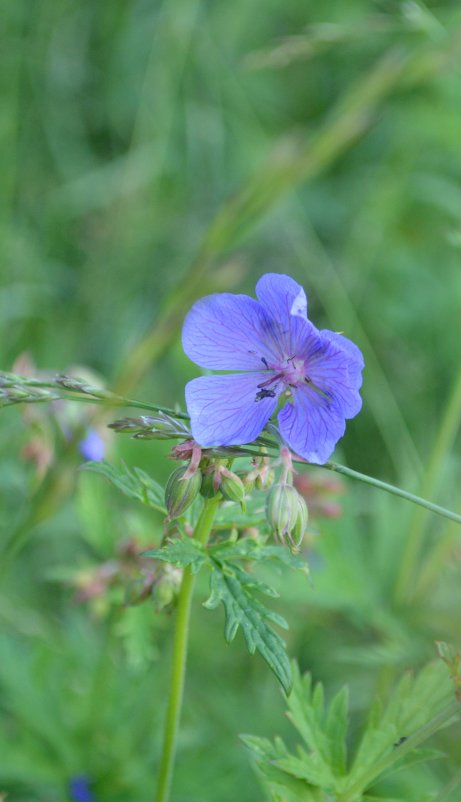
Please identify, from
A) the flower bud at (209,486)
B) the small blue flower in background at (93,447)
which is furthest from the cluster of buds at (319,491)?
the flower bud at (209,486)

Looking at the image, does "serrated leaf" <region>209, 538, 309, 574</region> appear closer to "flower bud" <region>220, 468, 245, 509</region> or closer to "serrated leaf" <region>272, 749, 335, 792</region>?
"flower bud" <region>220, 468, 245, 509</region>

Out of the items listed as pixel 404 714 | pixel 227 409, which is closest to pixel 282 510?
pixel 227 409

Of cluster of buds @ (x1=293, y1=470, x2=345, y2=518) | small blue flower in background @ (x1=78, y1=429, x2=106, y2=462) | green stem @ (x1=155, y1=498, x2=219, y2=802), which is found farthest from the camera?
cluster of buds @ (x1=293, y1=470, x2=345, y2=518)

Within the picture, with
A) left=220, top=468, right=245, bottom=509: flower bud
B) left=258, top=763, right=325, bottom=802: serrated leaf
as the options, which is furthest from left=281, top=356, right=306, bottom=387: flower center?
left=258, top=763, right=325, bottom=802: serrated leaf

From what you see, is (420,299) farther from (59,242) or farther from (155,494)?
(155,494)

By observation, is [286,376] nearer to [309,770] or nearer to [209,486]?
[209,486]

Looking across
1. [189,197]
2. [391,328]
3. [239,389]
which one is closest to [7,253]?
[189,197]

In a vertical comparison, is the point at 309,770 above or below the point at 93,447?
below

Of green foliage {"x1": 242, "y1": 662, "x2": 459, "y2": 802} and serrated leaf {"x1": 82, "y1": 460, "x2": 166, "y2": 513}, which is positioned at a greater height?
serrated leaf {"x1": 82, "y1": 460, "x2": 166, "y2": 513}
